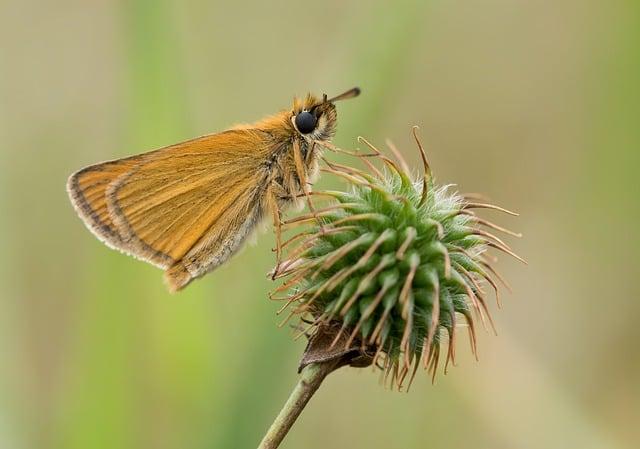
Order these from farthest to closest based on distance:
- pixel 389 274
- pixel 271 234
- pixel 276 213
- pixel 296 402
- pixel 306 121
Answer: pixel 271 234, pixel 306 121, pixel 276 213, pixel 389 274, pixel 296 402

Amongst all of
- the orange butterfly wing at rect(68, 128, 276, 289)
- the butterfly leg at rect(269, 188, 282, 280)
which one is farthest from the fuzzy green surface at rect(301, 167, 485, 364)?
the orange butterfly wing at rect(68, 128, 276, 289)

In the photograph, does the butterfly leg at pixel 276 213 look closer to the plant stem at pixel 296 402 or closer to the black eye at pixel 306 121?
the black eye at pixel 306 121

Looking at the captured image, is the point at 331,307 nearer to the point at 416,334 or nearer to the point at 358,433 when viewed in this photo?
the point at 416,334

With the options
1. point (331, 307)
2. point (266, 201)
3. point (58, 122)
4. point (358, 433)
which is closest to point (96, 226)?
point (266, 201)

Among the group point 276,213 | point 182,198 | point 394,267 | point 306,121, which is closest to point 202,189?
point 182,198

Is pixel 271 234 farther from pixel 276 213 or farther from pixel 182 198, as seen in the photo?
pixel 276 213

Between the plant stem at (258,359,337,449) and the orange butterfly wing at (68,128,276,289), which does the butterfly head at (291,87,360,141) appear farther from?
Answer: the plant stem at (258,359,337,449)

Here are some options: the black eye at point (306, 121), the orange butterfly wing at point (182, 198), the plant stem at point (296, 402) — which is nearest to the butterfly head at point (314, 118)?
the black eye at point (306, 121)
